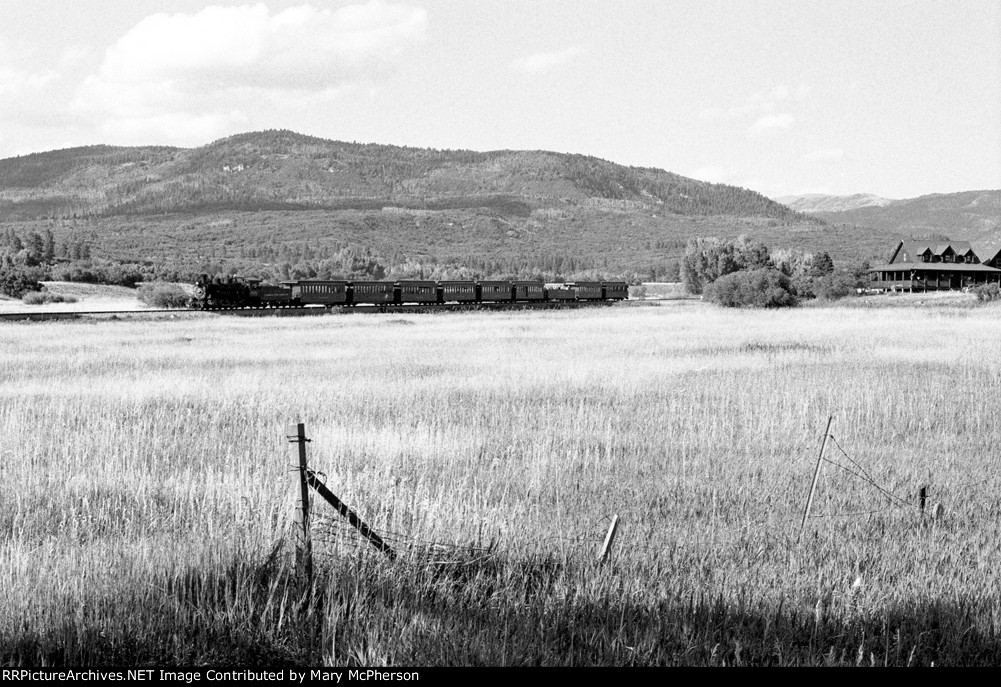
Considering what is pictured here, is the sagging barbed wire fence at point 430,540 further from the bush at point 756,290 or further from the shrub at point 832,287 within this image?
the shrub at point 832,287

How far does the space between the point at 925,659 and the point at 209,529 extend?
5894 millimetres

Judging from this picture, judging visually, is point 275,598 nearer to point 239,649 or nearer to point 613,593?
point 239,649

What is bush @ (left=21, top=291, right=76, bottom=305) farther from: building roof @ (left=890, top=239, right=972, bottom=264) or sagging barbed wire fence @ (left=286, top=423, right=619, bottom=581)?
building roof @ (left=890, top=239, right=972, bottom=264)

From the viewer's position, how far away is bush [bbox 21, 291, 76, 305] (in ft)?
214

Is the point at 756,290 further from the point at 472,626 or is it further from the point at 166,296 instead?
the point at 472,626

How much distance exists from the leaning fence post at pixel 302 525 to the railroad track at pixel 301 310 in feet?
150

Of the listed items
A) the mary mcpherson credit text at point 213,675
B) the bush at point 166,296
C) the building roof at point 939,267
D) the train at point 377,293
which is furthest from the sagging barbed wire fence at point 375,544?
the building roof at point 939,267

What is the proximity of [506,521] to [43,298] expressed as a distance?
214 feet

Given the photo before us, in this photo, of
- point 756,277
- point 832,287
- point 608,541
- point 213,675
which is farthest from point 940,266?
point 213,675

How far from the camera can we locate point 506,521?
949 centimetres

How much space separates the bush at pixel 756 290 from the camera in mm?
64688

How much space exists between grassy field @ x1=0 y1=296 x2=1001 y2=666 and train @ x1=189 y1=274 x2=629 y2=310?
1507 inches

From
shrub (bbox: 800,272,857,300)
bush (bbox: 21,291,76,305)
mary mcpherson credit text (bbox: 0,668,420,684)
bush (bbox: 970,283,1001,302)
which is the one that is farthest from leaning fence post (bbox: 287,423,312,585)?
shrub (bbox: 800,272,857,300)

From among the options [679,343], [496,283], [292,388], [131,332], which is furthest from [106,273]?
[292,388]
